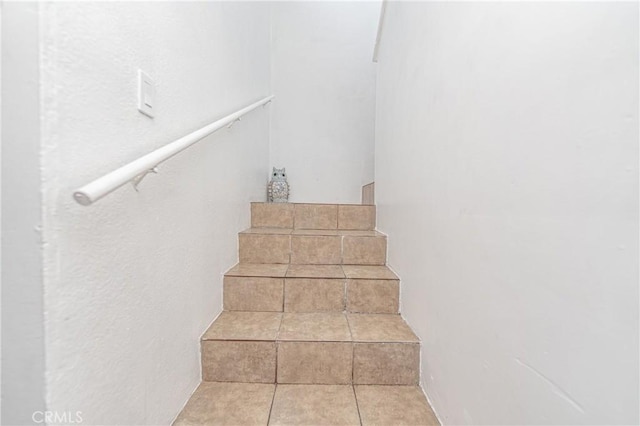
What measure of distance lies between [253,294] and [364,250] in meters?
0.70

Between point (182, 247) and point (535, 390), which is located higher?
point (182, 247)

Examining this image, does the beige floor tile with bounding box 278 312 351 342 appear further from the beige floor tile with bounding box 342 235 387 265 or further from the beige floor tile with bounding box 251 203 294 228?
the beige floor tile with bounding box 251 203 294 228

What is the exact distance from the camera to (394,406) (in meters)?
1.01

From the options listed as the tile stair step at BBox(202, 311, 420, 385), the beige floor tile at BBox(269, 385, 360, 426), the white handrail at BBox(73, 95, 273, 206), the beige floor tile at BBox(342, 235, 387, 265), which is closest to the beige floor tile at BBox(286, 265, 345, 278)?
the beige floor tile at BBox(342, 235, 387, 265)

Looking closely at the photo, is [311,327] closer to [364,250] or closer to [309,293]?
[309,293]

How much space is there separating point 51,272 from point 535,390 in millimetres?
947

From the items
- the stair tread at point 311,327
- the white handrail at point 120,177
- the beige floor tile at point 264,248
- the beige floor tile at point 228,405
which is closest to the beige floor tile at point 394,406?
the stair tread at point 311,327

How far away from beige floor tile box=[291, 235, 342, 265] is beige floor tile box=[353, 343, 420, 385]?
0.62 metres

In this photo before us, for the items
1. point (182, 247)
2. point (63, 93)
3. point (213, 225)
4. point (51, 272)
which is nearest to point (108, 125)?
point (63, 93)

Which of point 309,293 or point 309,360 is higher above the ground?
point 309,293

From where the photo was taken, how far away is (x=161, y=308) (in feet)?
2.81

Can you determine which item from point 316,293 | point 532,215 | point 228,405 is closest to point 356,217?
point 316,293

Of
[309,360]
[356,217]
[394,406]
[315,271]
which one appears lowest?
[394,406]

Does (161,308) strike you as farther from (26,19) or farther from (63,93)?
(26,19)
